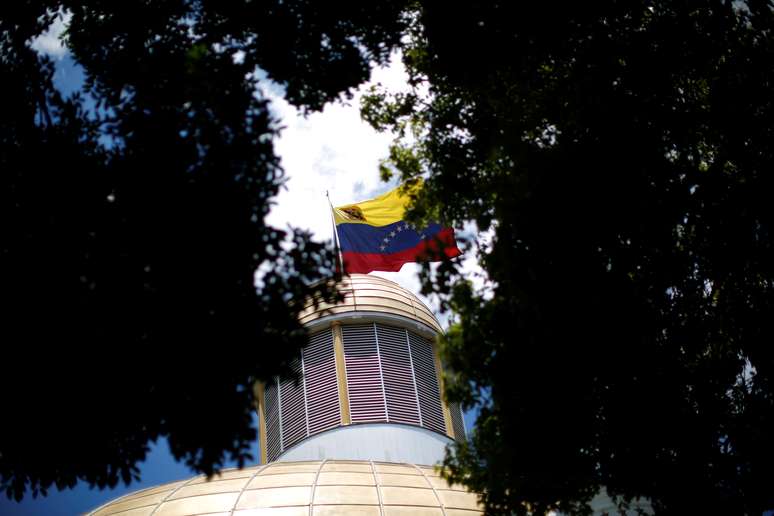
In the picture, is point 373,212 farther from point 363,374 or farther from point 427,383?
point 427,383

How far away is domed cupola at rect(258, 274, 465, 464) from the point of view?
67.8ft

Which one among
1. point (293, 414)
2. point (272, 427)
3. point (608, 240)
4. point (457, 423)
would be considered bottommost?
point (608, 240)

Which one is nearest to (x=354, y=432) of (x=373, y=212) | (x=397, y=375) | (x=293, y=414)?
(x=293, y=414)

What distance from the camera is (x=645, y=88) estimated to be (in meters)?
11.9

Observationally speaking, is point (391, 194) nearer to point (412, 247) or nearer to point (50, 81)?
point (412, 247)

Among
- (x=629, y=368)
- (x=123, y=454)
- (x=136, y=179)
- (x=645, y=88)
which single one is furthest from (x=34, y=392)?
(x=645, y=88)

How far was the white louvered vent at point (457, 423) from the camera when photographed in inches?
891

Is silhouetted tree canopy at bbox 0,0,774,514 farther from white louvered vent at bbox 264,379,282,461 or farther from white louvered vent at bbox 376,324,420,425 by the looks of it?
white louvered vent at bbox 264,379,282,461

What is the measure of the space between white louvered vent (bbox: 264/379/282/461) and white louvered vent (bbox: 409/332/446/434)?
12.2 ft

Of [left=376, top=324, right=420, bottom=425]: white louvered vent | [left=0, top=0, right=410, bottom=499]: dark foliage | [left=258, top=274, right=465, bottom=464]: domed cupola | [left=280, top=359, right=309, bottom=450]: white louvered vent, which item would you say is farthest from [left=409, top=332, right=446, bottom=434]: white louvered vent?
[left=0, top=0, right=410, bottom=499]: dark foliage

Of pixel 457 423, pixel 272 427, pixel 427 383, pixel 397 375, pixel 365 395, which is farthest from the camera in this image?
pixel 457 423

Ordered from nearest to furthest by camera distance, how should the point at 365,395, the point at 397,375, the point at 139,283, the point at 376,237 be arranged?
the point at 139,283 → the point at 365,395 → the point at 376,237 → the point at 397,375

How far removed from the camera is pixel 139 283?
7.10 m

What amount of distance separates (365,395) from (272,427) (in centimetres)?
277
